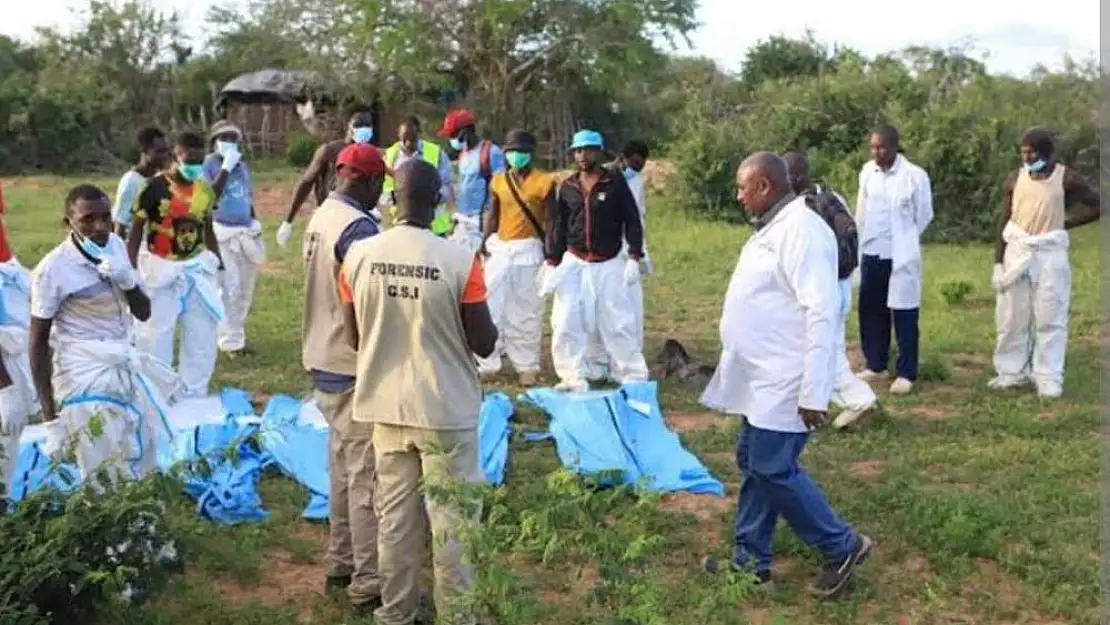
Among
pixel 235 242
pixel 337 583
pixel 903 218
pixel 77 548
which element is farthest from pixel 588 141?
pixel 77 548

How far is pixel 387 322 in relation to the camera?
423cm

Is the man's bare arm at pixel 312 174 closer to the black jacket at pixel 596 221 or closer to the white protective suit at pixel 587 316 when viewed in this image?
the black jacket at pixel 596 221

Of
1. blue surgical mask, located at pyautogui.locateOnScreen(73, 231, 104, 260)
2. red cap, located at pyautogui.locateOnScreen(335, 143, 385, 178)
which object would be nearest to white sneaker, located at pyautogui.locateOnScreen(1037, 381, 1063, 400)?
red cap, located at pyautogui.locateOnScreen(335, 143, 385, 178)

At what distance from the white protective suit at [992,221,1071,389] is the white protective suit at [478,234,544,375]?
3.27 meters

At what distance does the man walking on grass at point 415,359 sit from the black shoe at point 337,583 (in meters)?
0.67

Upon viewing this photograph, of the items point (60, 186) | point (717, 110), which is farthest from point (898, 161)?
point (60, 186)

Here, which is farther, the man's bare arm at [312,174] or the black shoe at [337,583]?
the man's bare arm at [312,174]

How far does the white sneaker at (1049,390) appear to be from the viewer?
8.33m

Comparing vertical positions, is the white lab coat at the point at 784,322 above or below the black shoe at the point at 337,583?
above

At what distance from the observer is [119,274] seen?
190 inches

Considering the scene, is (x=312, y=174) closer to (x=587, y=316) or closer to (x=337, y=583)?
(x=587, y=316)

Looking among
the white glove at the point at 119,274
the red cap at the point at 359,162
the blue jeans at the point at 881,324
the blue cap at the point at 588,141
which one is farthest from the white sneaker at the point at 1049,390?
the white glove at the point at 119,274

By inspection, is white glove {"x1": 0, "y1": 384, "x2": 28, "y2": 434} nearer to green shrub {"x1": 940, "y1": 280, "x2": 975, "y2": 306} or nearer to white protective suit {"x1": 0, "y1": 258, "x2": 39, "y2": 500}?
white protective suit {"x1": 0, "y1": 258, "x2": 39, "y2": 500}

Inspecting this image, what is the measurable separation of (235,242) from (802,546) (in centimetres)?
540
